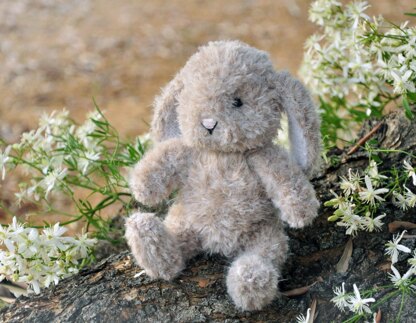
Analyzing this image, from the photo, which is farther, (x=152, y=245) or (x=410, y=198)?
(x=410, y=198)

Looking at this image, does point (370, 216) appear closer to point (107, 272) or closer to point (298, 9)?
point (107, 272)

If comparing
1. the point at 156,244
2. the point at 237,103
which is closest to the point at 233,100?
the point at 237,103

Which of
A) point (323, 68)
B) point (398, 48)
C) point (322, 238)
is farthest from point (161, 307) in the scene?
point (323, 68)

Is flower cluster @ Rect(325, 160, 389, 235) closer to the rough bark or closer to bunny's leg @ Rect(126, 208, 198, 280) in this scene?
the rough bark

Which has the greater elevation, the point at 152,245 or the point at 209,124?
the point at 209,124

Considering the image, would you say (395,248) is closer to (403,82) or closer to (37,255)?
(403,82)

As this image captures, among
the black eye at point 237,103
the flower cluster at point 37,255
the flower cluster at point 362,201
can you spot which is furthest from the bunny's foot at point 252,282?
the flower cluster at point 37,255
